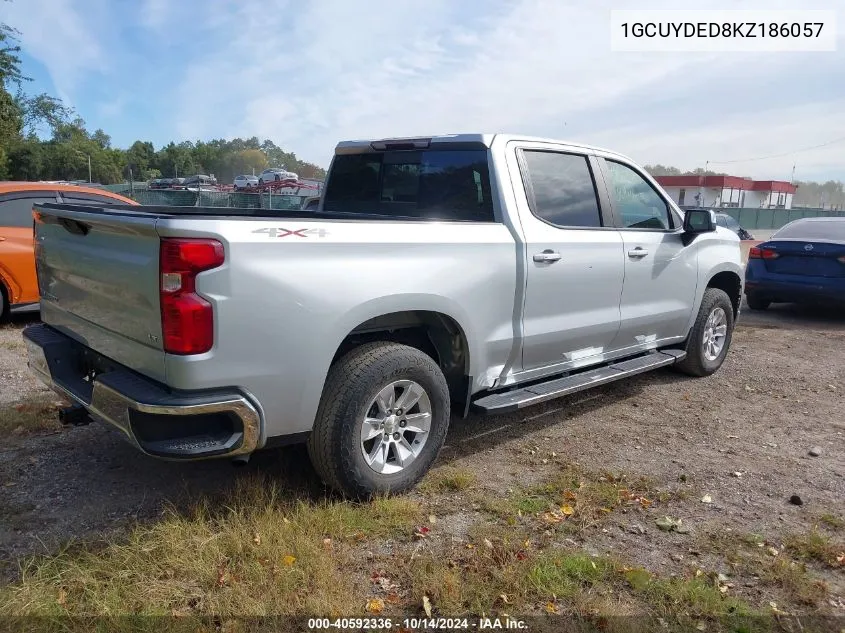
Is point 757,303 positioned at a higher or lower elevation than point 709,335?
lower

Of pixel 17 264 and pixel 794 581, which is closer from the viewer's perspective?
pixel 794 581

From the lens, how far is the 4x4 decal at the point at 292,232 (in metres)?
2.86

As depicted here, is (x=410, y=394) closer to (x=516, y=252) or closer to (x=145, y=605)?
(x=516, y=252)

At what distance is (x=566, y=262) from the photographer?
4258 millimetres

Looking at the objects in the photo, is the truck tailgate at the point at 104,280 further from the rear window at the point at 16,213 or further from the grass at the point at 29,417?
the rear window at the point at 16,213

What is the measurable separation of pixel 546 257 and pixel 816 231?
23.7ft

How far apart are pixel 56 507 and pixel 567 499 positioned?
2691 mm

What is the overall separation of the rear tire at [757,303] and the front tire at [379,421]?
7.76 metres

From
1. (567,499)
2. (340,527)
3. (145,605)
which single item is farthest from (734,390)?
(145,605)

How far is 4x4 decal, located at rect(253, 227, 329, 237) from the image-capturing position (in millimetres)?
2863

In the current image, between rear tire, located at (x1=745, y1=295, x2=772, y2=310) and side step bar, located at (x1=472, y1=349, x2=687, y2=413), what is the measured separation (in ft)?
16.5

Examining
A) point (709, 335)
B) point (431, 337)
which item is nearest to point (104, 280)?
point (431, 337)

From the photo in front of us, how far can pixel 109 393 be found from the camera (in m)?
2.91

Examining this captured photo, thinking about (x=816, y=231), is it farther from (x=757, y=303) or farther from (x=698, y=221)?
(x=698, y=221)
